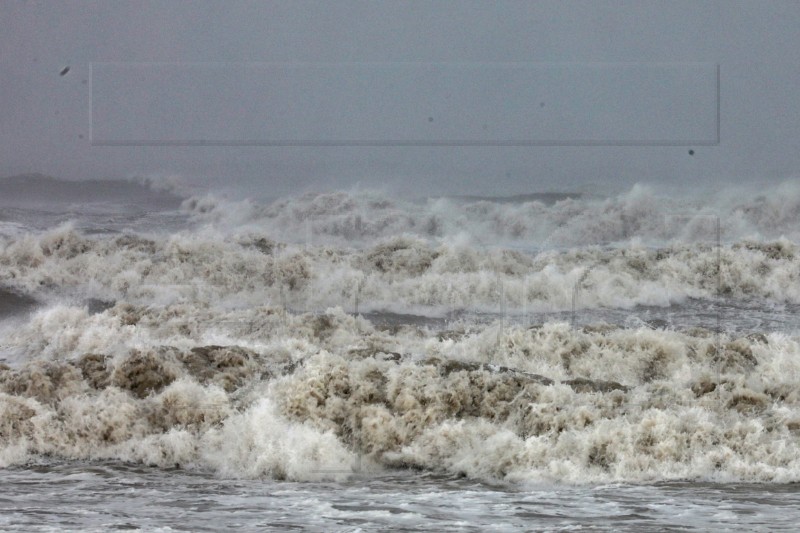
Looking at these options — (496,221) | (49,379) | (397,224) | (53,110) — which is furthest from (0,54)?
(496,221)

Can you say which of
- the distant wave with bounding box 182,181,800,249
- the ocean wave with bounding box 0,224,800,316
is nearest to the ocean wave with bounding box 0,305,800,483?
the ocean wave with bounding box 0,224,800,316

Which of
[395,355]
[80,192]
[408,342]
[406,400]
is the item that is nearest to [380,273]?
[408,342]

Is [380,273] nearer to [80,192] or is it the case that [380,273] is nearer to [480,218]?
[480,218]

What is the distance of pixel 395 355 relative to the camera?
583 cm

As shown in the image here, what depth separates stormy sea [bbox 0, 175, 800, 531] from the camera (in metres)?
4.54

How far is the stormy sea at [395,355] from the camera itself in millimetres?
4539

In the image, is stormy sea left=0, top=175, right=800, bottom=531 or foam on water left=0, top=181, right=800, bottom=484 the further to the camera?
foam on water left=0, top=181, right=800, bottom=484

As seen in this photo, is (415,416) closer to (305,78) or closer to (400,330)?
(400,330)

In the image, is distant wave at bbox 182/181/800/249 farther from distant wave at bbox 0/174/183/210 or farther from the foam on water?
distant wave at bbox 0/174/183/210

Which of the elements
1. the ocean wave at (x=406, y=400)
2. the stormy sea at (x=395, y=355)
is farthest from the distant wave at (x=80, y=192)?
the ocean wave at (x=406, y=400)

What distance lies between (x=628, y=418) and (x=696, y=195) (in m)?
2.02

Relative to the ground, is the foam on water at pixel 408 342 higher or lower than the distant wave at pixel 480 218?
lower

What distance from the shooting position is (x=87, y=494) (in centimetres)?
434

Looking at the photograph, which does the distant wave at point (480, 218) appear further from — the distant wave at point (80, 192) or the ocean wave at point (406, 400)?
the ocean wave at point (406, 400)
